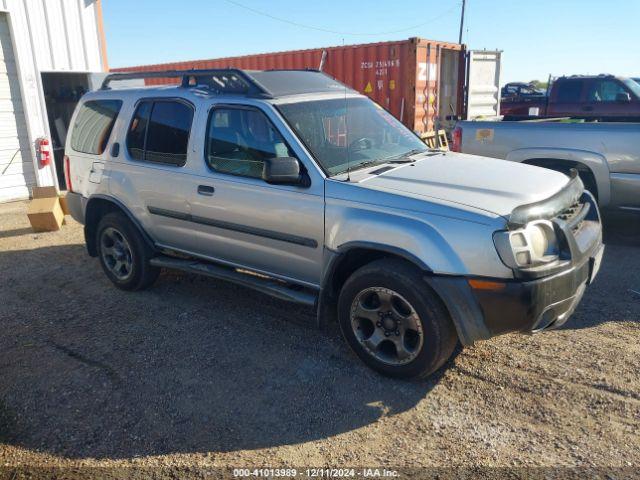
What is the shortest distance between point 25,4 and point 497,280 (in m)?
10.3

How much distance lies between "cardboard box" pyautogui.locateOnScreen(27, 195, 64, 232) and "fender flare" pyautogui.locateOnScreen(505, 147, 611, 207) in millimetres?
6640

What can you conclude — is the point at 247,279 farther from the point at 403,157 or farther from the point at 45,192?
the point at 45,192

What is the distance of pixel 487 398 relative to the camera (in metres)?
3.37

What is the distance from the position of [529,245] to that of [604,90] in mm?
10660

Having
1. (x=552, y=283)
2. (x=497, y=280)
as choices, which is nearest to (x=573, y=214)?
(x=552, y=283)

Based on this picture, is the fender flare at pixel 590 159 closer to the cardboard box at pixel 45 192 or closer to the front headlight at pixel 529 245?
the front headlight at pixel 529 245

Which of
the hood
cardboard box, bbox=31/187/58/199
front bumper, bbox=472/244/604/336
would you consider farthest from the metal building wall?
front bumper, bbox=472/244/604/336

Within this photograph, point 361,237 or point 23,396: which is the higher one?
point 361,237

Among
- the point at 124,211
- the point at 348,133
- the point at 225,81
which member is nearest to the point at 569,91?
the point at 348,133

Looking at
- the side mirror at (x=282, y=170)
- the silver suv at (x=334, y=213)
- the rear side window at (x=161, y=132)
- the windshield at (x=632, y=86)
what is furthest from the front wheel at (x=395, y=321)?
the windshield at (x=632, y=86)

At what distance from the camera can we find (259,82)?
417 cm

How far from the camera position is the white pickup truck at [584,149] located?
19.4 ft

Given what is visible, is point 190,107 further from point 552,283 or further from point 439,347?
point 552,283

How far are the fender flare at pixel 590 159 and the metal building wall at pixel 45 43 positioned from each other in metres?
8.92
